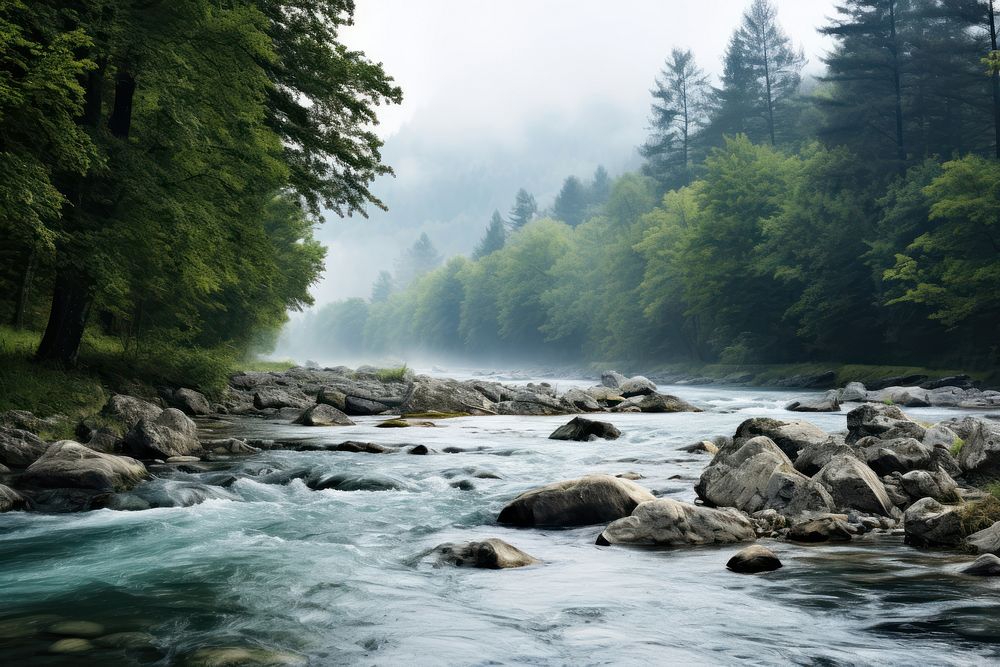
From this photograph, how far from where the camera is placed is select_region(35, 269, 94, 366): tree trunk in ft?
54.6

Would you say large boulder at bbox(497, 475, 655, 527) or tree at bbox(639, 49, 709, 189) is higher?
tree at bbox(639, 49, 709, 189)

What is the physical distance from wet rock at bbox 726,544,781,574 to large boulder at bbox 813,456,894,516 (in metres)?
2.37

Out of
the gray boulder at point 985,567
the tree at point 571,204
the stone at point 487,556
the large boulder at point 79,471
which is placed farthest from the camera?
the tree at point 571,204

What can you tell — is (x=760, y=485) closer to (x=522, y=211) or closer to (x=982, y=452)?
(x=982, y=452)

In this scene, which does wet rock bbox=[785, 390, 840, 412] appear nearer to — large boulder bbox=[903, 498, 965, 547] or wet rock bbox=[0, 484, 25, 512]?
large boulder bbox=[903, 498, 965, 547]

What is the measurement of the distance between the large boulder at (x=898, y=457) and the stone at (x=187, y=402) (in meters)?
16.1

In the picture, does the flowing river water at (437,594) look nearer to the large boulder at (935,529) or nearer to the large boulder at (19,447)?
the large boulder at (935,529)

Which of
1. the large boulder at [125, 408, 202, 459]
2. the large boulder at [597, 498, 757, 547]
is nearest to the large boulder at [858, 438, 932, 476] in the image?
the large boulder at [597, 498, 757, 547]

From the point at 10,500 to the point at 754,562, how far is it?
813 centimetres

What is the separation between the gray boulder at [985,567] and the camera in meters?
6.28

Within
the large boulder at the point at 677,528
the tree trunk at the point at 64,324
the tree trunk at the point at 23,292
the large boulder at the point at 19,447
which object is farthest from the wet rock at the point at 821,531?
the tree trunk at the point at 23,292

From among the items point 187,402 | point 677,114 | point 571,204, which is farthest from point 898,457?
point 571,204

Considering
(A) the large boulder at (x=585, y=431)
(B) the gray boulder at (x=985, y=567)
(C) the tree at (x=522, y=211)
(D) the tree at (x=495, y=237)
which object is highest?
(C) the tree at (x=522, y=211)

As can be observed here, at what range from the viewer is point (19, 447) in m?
11.6
